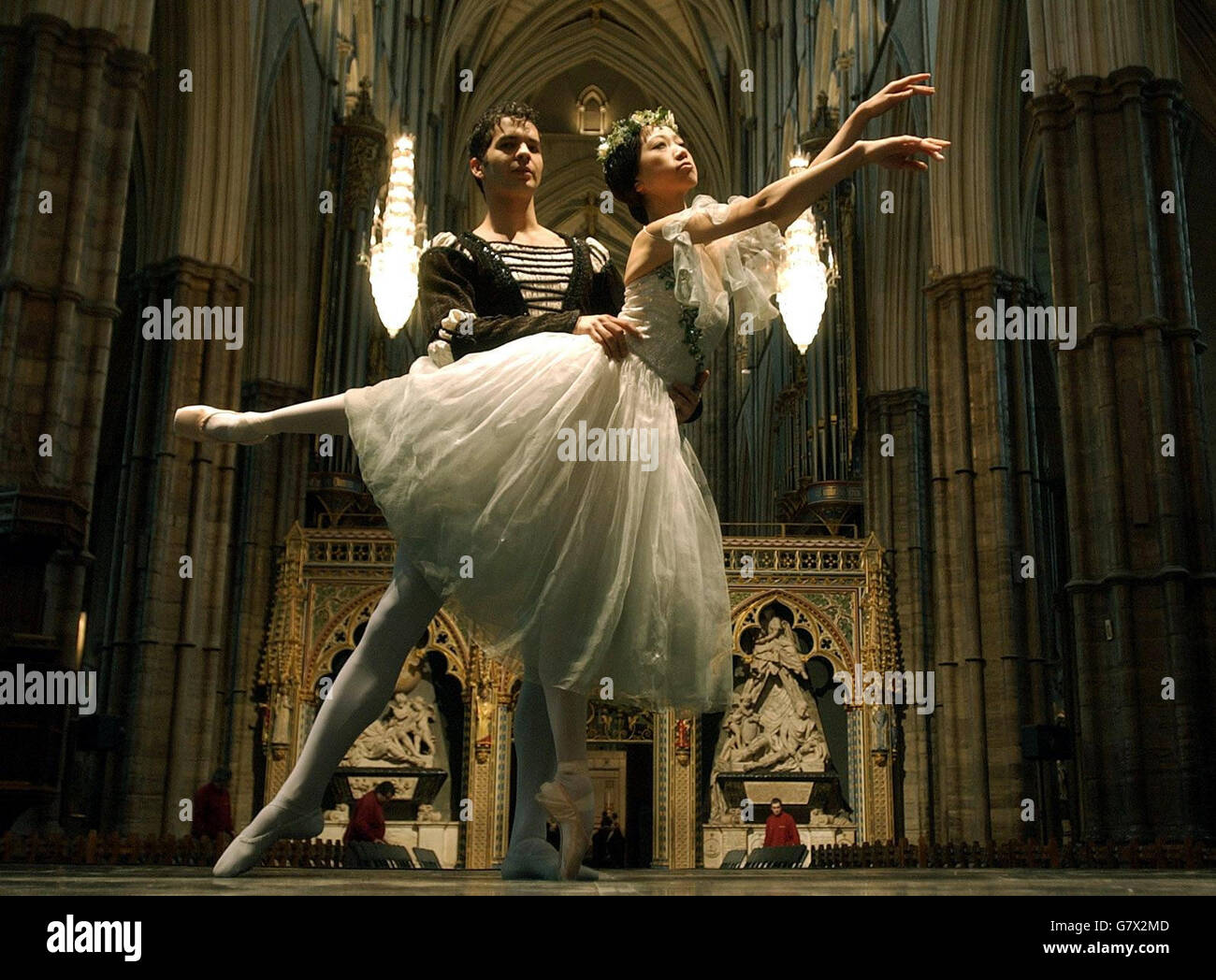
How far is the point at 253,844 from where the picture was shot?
9.31 feet

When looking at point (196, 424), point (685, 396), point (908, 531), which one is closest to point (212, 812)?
point (196, 424)

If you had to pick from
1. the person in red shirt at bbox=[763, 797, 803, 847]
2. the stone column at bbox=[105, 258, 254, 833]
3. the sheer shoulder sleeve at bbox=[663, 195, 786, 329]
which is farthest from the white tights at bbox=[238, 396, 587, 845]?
the stone column at bbox=[105, 258, 254, 833]

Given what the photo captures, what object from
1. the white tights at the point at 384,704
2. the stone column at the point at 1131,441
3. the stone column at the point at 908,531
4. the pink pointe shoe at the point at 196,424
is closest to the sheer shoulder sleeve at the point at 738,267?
the white tights at the point at 384,704

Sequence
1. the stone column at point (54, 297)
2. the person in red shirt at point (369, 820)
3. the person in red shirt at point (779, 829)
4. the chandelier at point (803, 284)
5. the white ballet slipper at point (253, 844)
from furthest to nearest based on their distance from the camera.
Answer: the chandelier at point (803, 284)
the person in red shirt at point (779, 829)
the person in red shirt at point (369, 820)
the stone column at point (54, 297)
the white ballet slipper at point (253, 844)

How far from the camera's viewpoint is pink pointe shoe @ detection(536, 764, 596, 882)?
114 inches

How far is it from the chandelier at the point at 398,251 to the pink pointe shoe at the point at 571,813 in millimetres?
12438

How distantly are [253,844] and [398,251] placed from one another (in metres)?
12.6

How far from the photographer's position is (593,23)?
3438 cm

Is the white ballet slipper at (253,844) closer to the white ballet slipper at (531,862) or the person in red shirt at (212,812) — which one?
the white ballet slipper at (531,862)

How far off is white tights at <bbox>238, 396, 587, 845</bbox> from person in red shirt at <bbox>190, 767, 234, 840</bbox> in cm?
771

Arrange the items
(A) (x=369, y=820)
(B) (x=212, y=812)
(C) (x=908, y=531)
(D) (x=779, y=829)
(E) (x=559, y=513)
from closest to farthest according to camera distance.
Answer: (E) (x=559, y=513) < (B) (x=212, y=812) < (A) (x=369, y=820) < (D) (x=779, y=829) < (C) (x=908, y=531)

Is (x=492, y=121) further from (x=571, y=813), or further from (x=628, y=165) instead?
(x=571, y=813)

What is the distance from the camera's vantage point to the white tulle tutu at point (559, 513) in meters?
3.01

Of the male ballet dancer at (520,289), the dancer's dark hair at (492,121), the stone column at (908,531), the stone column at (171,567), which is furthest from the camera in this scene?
the stone column at (908,531)
